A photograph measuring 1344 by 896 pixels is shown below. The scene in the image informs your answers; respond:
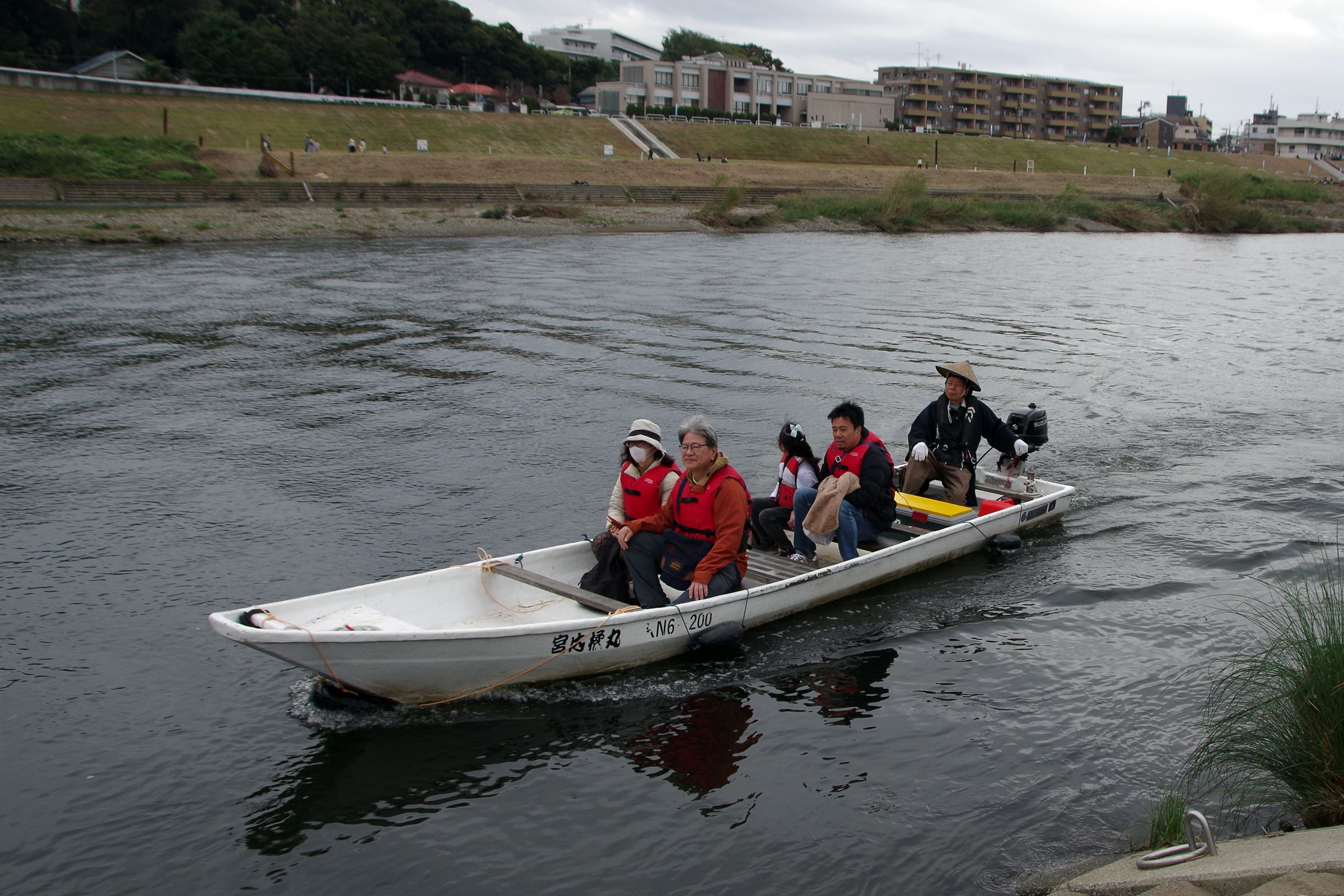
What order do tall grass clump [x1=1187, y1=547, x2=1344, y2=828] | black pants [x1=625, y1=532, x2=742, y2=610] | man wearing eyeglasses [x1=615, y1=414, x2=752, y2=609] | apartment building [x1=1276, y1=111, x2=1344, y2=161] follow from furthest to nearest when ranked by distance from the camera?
apartment building [x1=1276, y1=111, x2=1344, y2=161] → black pants [x1=625, y1=532, x2=742, y2=610] → man wearing eyeglasses [x1=615, y1=414, x2=752, y2=609] → tall grass clump [x1=1187, y1=547, x2=1344, y2=828]

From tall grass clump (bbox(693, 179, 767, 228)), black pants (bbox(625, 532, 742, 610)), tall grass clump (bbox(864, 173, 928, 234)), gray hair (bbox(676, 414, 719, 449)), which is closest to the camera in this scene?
gray hair (bbox(676, 414, 719, 449))

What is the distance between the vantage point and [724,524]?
841 cm

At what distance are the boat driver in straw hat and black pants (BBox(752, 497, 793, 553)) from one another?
2.08m

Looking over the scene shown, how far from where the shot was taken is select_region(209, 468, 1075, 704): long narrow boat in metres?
7.04

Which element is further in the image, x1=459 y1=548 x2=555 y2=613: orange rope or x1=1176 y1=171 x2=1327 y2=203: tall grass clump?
x1=1176 y1=171 x2=1327 y2=203: tall grass clump

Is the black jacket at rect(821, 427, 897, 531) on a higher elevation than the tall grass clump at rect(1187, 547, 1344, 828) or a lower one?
higher

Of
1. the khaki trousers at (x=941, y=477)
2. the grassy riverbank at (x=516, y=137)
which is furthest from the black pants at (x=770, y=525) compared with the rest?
the grassy riverbank at (x=516, y=137)

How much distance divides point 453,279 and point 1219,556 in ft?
79.5

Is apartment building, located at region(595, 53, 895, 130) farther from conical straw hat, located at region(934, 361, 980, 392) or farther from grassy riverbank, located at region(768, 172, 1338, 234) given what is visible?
conical straw hat, located at region(934, 361, 980, 392)

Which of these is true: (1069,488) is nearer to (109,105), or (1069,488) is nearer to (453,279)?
(453,279)

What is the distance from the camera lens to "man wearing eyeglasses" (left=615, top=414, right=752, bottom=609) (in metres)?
8.37

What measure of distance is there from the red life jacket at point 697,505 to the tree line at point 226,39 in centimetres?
7005

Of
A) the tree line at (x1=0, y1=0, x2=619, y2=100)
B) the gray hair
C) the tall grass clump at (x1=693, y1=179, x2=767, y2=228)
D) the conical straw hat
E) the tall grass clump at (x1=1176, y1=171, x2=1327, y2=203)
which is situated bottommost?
the gray hair

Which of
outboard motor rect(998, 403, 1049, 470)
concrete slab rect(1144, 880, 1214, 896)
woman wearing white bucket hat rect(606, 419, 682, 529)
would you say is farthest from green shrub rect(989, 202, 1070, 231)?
concrete slab rect(1144, 880, 1214, 896)
